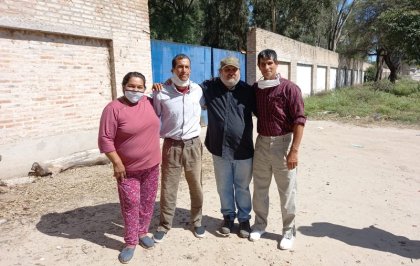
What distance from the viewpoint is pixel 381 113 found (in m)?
12.0

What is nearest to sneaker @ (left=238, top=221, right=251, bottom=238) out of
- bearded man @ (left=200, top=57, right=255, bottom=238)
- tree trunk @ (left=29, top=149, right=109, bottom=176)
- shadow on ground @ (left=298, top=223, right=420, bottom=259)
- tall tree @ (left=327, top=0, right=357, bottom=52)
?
bearded man @ (left=200, top=57, right=255, bottom=238)

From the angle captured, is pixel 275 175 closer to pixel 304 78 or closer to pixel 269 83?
pixel 269 83

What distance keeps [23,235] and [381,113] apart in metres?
11.8

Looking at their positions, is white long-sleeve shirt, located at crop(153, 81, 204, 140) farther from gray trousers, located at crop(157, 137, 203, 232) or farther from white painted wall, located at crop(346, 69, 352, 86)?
white painted wall, located at crop(346, 69, 352, 86)

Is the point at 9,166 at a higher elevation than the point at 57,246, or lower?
higher

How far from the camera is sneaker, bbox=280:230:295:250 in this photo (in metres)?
3.19

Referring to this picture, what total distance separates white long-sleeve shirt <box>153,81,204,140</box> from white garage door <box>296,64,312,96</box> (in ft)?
47.3

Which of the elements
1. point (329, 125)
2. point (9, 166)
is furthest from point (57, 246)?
point (329, 125)

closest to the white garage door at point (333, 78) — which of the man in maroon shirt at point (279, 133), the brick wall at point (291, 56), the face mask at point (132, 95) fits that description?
the brick wall at point (291, 56)

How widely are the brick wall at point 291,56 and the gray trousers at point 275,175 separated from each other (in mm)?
8880

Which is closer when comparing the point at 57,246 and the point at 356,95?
the point at 57,246

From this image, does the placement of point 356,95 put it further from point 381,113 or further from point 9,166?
point 9,166

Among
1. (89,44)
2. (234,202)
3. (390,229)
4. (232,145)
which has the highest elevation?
(89,44)

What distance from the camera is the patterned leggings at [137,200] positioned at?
9.85ft
